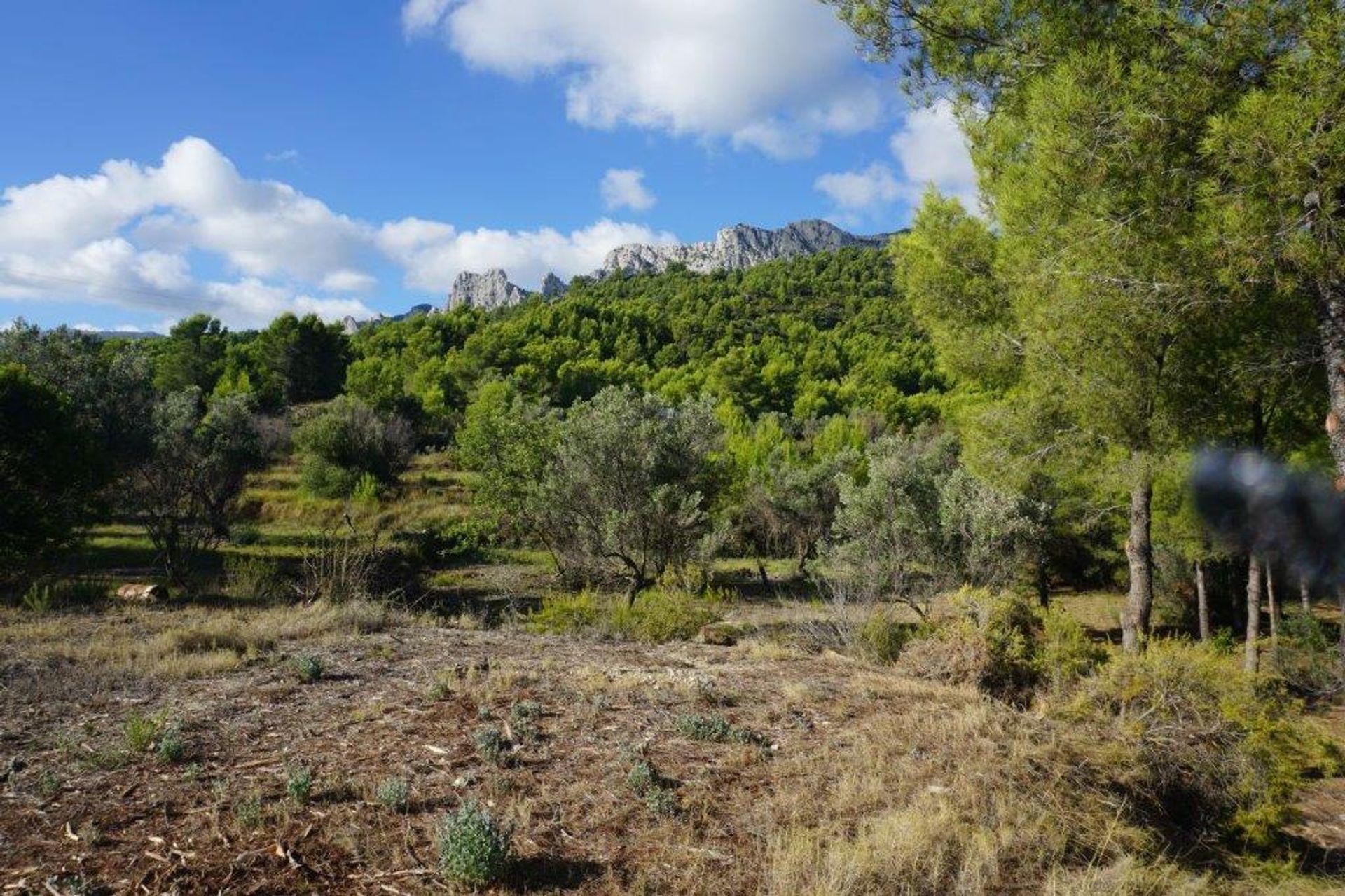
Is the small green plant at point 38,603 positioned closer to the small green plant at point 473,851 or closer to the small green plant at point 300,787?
the small green plant at point 300,787

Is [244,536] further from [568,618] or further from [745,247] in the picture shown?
[745,247]

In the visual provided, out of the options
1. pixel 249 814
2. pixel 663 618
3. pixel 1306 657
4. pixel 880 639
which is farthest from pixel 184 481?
pixel 1306 657

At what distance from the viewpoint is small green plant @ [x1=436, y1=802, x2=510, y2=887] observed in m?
3.47

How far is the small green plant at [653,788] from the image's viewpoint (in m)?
4.30

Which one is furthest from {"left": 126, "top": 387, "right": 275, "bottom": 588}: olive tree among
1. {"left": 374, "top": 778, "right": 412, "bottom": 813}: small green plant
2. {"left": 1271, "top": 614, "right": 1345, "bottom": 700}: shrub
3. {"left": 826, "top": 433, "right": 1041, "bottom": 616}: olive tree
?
{"left": 1271, "top": 614, "right": 1345, "bottom": 700}: shrub

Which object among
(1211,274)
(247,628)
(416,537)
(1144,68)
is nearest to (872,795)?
(1211,274)

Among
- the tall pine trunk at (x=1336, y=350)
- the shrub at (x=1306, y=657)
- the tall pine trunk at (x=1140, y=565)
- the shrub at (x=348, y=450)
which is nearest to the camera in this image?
the tall pine trunk at (x=1336, y=350)

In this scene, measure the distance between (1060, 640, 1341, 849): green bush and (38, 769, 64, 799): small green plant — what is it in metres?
6.36

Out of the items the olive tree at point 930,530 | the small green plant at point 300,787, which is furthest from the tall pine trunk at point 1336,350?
the olive tree at point 930,530

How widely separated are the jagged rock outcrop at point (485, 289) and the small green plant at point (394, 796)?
6355 inches

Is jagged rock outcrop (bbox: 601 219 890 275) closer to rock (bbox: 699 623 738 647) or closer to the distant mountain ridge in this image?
the distant mountain ridge

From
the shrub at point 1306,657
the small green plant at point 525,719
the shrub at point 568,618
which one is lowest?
the shrub at point 1306,657

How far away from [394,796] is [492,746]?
0.86 meters

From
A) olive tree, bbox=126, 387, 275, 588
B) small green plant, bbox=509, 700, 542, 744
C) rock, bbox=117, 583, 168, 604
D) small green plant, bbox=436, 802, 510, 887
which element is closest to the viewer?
small green plant, bbox=436, 802, 510, 887
